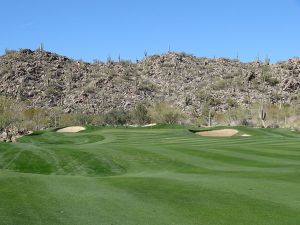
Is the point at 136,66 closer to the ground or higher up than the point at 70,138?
higher up

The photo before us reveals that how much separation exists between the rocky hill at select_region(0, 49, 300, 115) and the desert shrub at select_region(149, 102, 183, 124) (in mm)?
9329

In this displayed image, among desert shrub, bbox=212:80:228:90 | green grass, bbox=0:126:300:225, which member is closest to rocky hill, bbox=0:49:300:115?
desert shrub, bbox=212:80:228:90

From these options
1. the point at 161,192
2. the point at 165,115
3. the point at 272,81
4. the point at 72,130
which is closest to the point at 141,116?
the point at 165,115

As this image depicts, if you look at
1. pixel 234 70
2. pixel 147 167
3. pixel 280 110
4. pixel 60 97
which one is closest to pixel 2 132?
pixel 60 97

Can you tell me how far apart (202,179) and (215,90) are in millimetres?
82772

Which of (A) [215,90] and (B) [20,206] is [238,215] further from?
(A) [215,90]

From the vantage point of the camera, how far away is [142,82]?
101m

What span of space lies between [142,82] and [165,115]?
29.9m

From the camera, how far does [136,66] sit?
112m

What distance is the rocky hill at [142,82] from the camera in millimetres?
88875

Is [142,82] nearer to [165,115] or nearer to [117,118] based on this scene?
[117,118]

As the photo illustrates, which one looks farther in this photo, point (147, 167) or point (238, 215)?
point (147, 167)

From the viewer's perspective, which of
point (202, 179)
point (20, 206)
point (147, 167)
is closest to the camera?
point (20, 206)

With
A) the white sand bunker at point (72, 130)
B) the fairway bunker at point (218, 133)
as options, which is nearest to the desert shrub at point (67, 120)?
the white sand bunker at point (72, 130)
